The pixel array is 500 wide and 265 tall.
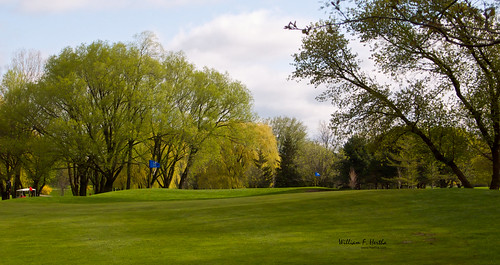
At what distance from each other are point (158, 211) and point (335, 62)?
44.0 feet

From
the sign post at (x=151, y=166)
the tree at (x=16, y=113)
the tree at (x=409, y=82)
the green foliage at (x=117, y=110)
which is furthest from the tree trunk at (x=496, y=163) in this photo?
the tree at (x=16, y=113)

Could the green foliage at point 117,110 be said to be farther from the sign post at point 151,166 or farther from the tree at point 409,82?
the tree at point 409,82

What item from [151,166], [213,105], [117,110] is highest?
[213,105]

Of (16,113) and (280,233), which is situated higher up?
(16,113)

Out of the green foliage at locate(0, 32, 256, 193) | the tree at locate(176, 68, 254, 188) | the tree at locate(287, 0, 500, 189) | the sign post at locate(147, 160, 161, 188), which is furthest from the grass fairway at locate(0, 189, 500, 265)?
the tree at locate(176, 68, 254, 188)

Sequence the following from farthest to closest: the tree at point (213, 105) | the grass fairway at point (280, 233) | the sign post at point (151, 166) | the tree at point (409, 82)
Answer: the tree at point (213, 105), the sign post at point (151, 166), the tree at point (409, 82), the grass fairway at point (280, 233)

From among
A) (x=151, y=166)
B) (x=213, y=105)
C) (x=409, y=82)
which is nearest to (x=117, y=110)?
(x=151, y=166)

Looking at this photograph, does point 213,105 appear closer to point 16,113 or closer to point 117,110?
point 117,110

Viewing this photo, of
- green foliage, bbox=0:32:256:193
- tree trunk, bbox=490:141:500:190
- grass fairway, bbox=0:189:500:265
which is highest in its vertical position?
green foliage, bbox=0:32:256:193

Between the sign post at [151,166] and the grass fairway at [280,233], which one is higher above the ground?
the sign post at [151,166]

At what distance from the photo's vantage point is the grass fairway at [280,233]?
9.50 m

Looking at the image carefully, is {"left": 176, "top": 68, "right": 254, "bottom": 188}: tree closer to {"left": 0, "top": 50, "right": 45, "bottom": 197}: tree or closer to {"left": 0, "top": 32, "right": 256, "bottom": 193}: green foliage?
{"left": 0, "top": 32, "right": 256, "bottom": 193}: green foliage

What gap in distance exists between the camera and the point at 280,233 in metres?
12.8

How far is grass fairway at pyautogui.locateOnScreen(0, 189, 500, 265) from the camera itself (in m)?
9.50
